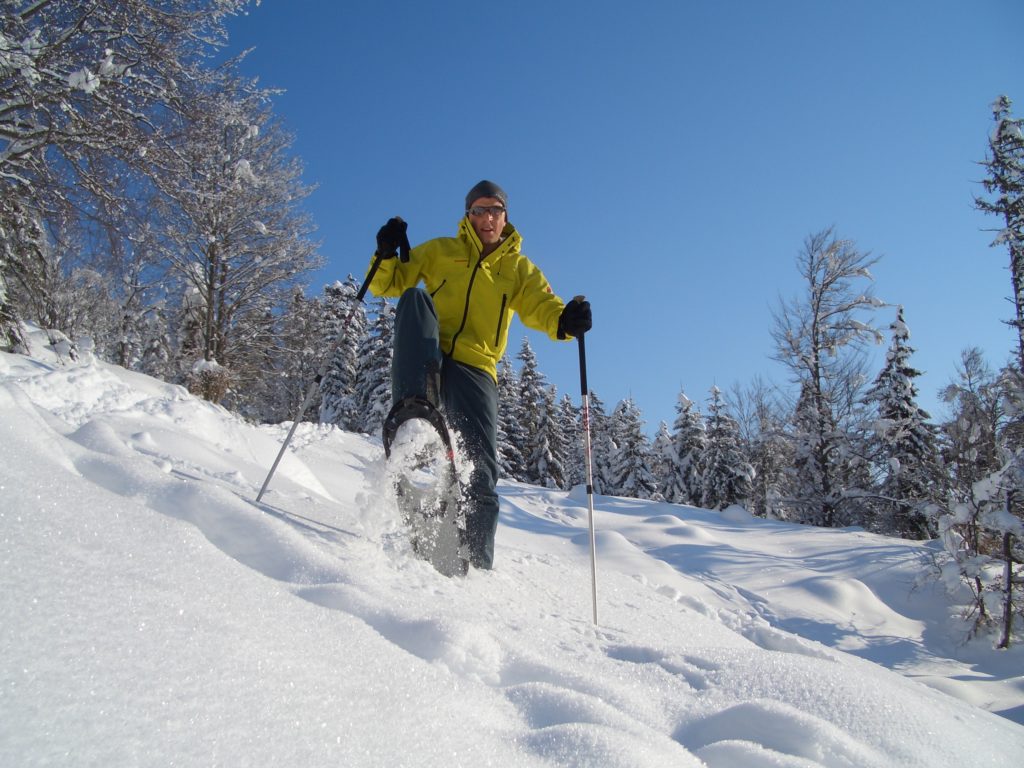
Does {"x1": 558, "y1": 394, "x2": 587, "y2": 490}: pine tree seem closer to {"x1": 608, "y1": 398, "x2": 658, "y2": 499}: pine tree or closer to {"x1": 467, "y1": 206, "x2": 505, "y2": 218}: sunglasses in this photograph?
{"x1": 608, "y1": 398, "x2": 658, "y2": 499}: pine tree

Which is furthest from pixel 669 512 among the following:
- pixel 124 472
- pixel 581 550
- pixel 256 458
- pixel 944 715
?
pixel 124 472

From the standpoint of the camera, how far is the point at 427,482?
8.46ft

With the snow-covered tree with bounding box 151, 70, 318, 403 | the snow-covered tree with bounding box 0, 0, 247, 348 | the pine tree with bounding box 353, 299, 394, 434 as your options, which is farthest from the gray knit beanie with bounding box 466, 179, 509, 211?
the pine tree with bounding box 353, 299, 394, 434

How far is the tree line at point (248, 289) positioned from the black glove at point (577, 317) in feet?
9.81

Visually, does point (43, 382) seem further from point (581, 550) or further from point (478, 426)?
point (581, 550)

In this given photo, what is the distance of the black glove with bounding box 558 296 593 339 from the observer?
312cm

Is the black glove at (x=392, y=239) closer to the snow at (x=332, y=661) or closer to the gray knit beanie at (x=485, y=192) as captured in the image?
the gray knit beanie at (x=485, y=192)

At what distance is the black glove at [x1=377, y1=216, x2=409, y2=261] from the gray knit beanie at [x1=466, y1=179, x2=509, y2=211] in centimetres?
43

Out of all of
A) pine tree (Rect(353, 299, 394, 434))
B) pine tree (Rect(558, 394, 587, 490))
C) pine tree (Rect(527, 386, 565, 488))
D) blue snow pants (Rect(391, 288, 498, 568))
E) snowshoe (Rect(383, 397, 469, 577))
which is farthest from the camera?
pine tree (Rect(558, 394, 587, 490))

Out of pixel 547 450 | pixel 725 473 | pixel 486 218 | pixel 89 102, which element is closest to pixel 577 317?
pixel 486 218

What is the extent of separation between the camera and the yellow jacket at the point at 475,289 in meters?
3.00

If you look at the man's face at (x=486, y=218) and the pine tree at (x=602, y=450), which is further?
the pine tree at (x=602, y=450)

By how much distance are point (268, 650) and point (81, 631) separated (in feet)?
1.00

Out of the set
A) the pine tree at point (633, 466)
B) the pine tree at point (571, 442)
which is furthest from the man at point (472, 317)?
the pine tree at point (571, 442)
